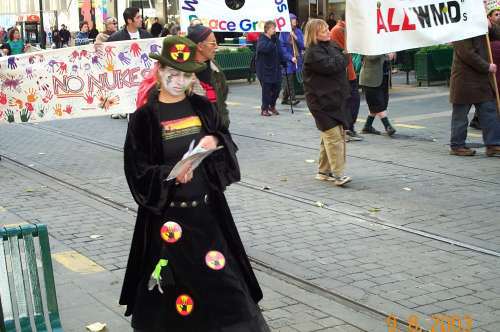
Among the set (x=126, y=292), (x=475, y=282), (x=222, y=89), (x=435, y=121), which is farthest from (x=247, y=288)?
(x=435, y=121)

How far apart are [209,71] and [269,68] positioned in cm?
842

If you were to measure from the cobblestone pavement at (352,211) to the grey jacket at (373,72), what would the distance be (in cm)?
84

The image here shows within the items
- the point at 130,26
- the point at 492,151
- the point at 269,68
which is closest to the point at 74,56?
the point at 130,26

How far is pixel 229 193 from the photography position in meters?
8.62

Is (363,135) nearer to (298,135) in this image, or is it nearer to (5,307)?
(298,135)

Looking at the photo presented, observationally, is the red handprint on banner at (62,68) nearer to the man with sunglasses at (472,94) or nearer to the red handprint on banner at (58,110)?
the red handprint on banner at (58,110)

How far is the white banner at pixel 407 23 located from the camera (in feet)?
26.1

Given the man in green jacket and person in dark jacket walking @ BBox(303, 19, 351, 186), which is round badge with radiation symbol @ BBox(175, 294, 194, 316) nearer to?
the man in green jacket

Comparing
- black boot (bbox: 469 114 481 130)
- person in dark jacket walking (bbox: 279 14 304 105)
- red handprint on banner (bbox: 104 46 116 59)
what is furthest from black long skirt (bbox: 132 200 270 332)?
person in dark jacket walking (bbox: 279 14 304 105)

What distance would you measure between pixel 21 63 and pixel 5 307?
6974mm

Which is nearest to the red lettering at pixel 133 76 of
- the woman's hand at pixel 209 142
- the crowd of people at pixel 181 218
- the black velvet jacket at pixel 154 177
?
the crowd of people at pixel 181 218

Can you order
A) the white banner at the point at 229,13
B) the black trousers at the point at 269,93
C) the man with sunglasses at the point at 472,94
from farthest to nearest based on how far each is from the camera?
the black trousers at the point at 269,93
the white banner at the point at 229,13
the man with sunglasses at the point at 472,94

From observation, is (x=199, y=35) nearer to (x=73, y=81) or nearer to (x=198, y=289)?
(x=198, y=289)

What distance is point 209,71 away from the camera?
22.4ft
